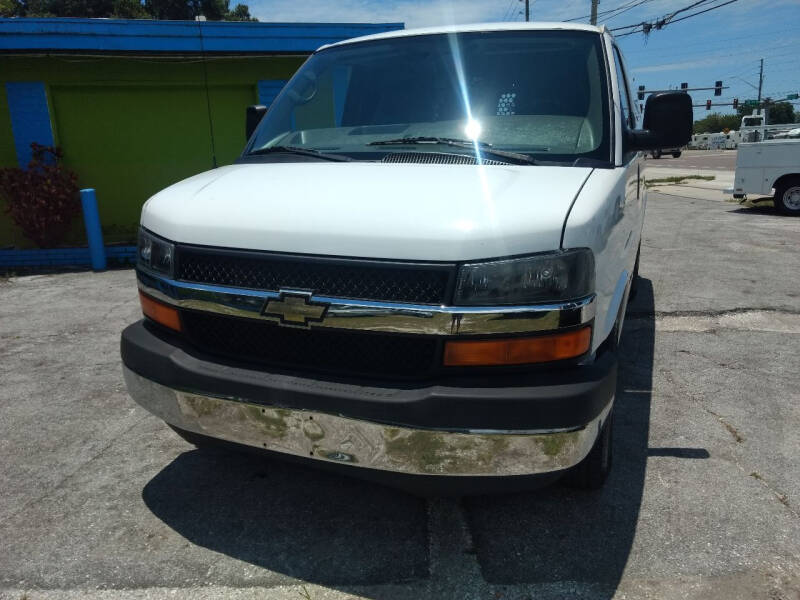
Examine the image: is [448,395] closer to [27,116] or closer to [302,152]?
[302,152]

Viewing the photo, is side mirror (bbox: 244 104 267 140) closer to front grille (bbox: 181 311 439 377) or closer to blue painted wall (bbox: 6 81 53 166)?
front grille (bbox: 181 311 439 377)

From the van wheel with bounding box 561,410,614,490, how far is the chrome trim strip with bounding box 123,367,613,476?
56 cm

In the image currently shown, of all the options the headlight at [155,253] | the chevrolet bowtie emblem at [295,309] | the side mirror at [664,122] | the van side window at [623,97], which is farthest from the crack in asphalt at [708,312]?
the headlight at [155,253]

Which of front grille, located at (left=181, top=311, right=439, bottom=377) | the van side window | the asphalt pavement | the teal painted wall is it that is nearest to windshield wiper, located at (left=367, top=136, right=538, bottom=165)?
the van side window

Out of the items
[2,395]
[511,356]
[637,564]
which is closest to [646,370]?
[637,564]

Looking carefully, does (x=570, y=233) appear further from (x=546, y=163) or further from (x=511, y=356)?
(x=546, y=163)

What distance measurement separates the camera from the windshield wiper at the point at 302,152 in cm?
277

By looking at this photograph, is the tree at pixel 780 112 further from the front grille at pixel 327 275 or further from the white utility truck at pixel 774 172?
the front grille at pixel 327 275

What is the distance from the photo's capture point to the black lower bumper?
191cm

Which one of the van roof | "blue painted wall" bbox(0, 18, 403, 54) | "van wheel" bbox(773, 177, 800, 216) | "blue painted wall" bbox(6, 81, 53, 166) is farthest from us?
"van wheel" bbox(773, 177, 800, 216)

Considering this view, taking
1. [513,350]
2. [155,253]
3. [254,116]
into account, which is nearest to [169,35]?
[254,116]

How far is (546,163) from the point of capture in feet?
8.36

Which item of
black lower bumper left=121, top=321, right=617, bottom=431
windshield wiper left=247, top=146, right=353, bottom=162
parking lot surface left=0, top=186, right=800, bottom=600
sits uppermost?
windshield wiper left=247, top=146, right=353, bottom=162

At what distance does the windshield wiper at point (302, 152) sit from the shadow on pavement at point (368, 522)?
4.38 feet
